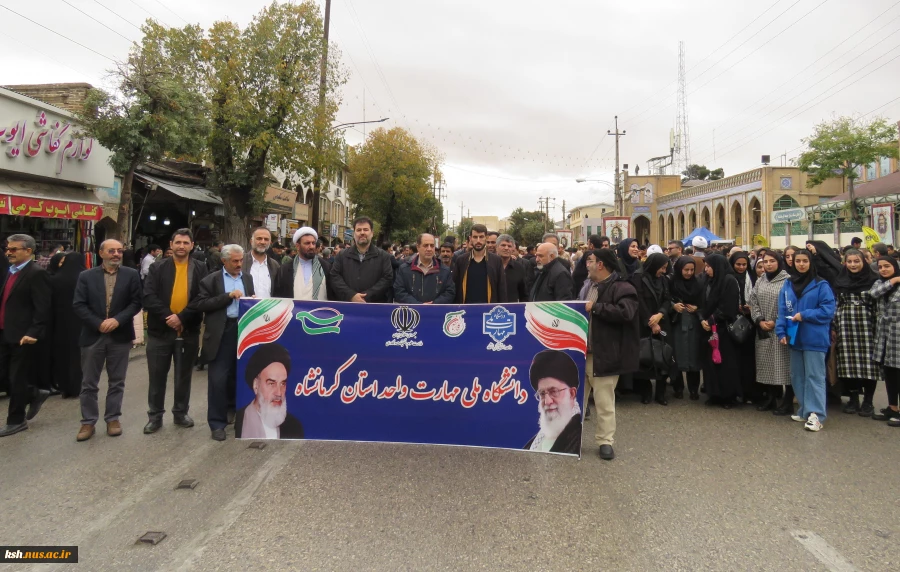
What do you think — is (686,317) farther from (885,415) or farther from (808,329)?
(885,415)

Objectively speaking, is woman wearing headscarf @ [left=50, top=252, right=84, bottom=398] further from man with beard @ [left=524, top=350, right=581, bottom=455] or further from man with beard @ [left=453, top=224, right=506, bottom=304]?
man with beard @ [left=524, top=350, right=581, bottom=455]

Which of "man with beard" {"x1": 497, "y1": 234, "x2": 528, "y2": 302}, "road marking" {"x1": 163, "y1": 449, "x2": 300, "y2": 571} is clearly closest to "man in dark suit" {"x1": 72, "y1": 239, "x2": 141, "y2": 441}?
"road marking" {"x1": 163, "y1": 449, "x2": 300, "y2": 571}

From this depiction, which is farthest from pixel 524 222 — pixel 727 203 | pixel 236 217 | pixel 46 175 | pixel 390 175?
pixel 46 175

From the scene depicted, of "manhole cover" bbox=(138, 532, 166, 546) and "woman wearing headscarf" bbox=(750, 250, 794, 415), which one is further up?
"woman wearing headscarf" bbox=(750, 250, 794, 415)

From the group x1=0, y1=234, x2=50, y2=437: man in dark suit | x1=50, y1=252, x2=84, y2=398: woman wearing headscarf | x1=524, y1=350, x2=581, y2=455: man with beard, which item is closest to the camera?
x1=524, y1=350, x2=581, y2=455: man with beard

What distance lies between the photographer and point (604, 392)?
496cm

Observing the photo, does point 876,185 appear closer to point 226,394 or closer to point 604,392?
point 604,392

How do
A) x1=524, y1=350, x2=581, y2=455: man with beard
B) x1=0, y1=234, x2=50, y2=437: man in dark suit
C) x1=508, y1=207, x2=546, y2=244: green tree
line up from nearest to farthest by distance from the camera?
x1=524, y1=350, x2=581, y2=455: man with beard < x1=0, y1=234, x2=50, y2=437: man in dark suit < x1=508, y1=207, x2=546, y2=244: green tree

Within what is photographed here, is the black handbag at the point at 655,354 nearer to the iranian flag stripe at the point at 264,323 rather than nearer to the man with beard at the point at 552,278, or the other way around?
the man with beard at the point at 552,278

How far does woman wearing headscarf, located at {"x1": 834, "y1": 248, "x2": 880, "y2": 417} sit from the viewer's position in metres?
6.45

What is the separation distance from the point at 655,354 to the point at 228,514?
489 centimetres

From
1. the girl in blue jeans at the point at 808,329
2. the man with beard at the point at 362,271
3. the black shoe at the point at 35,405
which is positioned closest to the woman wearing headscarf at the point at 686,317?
the girl in blue jeans at the point at 808,329

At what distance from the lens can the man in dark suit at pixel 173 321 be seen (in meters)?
5.52

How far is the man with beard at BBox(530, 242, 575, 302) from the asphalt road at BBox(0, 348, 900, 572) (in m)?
1.60
